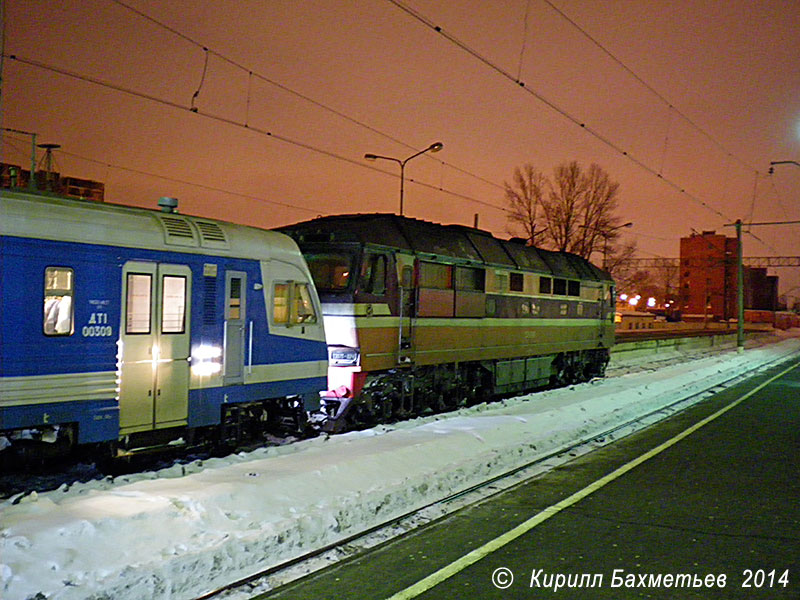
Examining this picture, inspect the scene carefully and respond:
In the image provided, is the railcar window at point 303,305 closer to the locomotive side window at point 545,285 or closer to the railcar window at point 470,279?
the railcar window at point 470,279

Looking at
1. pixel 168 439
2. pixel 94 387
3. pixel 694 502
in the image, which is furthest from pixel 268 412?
A: pixel 694 502

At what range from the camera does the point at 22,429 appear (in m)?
8.18

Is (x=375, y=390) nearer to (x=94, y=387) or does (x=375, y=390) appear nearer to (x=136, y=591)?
(x=94, y=387)

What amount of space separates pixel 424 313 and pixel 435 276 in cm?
88

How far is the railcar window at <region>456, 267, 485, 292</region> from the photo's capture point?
16.7 meters

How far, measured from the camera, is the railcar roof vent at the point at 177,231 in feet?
32.6

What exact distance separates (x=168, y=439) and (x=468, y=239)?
9470 mm

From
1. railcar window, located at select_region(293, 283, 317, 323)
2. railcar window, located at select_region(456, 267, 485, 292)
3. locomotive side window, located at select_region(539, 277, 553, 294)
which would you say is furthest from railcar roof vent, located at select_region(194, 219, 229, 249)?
locomotive side window, located at select_region(539, 277, 553, 294)

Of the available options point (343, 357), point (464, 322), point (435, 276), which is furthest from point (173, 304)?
point (464, 322)

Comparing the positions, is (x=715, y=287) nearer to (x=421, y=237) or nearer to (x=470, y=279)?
(x=470, y=279)

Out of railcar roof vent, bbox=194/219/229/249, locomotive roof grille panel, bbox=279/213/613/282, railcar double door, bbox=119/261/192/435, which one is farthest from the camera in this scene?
locomotive roof grille panel, bbox=279/213/613/282

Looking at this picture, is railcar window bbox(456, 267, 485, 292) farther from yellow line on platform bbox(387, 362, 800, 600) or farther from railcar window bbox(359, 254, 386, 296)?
yellow line on platform bbox(387, 362, 800, 600)

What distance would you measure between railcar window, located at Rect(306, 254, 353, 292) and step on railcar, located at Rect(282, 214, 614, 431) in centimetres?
2

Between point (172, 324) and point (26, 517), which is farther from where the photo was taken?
point (172, 324)
